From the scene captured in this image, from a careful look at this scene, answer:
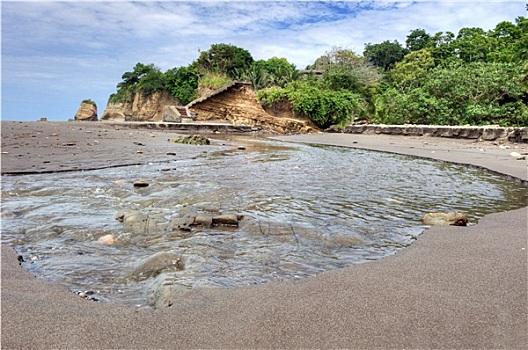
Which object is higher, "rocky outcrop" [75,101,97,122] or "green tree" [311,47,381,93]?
"green tree" [311,47,381,93]

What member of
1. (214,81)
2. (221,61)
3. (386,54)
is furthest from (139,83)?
(386,54)

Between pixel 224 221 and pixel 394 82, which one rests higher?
pixel 394 82

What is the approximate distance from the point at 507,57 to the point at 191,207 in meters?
33.1

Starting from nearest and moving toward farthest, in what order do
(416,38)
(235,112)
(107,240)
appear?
(107,240) < (235,112) < (416,38)

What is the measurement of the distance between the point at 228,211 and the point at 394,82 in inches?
1492

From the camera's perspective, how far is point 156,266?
7.38 feet

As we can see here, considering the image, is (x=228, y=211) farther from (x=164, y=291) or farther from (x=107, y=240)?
(x=164, y=291)

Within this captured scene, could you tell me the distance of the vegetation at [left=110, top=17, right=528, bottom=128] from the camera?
58.3ft

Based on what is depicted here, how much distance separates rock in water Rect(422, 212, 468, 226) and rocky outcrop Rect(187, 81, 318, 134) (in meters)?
23.2

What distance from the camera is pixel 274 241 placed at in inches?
113

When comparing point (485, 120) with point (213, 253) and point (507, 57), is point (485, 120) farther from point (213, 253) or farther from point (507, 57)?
point (213, 253)

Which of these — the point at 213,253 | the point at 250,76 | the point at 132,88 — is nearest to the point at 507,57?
the point at 250,76

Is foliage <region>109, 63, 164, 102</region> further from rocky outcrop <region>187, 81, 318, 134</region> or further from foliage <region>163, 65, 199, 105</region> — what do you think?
rocky outcrop <region>187, 81, 318, 134</region>

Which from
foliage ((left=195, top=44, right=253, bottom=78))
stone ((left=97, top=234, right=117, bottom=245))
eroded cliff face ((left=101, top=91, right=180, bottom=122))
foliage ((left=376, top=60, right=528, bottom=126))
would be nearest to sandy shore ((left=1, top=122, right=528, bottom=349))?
stone ((left=97, top=234, right=117, bottom=245))
